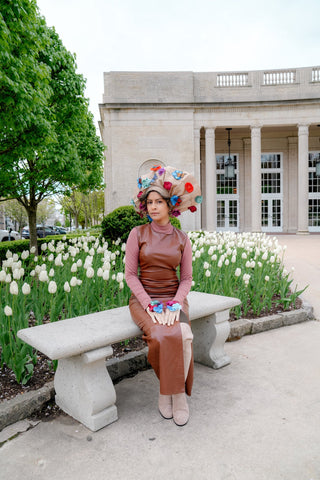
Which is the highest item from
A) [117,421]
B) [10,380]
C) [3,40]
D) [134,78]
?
[134,78]

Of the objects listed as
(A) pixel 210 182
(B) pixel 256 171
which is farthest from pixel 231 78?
(A) pixel 210 182

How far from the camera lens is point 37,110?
587cm

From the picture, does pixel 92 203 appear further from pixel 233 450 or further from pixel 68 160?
pixel 233 450

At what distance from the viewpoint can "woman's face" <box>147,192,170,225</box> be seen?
3047 mm

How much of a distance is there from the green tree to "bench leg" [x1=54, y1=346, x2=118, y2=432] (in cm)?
393

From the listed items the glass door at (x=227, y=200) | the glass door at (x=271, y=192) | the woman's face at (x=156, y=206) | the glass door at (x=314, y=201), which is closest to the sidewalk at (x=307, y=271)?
the woman's face at (x=156, y=206)

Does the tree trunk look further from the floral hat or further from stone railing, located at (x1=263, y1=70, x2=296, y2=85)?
stone railing, located at (x1=263, y1=70, x2=296, y2=85)

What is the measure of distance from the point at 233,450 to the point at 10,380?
6.33ft

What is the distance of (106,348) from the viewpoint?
8.70 ft

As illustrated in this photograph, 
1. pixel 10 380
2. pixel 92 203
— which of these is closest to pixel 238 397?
pixel 10 380

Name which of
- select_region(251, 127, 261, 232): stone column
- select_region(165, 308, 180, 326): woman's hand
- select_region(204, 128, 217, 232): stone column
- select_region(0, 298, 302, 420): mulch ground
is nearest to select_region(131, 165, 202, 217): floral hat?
select_region(165, 308, 180, 326): woman's hand

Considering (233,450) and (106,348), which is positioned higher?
(106,348)

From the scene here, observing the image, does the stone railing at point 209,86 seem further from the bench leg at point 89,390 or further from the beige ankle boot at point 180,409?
the beige ankle boot at point 180,409

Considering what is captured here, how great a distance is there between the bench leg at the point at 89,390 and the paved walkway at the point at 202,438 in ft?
0.25
